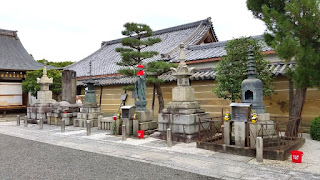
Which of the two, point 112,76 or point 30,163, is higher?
point 112,76

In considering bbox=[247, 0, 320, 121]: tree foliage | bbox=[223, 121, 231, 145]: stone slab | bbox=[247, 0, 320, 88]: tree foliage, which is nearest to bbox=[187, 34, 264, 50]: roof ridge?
bbox=[247, 0, 320, 121]: tree foliage

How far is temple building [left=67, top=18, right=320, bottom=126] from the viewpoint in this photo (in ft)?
42.7

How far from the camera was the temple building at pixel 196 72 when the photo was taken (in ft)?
42.7

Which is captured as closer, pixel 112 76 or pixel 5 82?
pixel 112 76

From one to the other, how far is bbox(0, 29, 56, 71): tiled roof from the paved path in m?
15.7

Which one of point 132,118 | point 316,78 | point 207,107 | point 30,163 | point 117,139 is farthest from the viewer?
point 207,107

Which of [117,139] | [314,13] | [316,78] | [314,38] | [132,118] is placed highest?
[314,13]

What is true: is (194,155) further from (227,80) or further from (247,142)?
(227,80)

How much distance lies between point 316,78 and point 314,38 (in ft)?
4.74

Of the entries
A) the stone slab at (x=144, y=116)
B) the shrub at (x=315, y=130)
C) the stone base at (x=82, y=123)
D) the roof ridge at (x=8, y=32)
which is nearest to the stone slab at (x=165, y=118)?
the stone slab at (x=144, y=116)

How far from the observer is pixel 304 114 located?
491 inches

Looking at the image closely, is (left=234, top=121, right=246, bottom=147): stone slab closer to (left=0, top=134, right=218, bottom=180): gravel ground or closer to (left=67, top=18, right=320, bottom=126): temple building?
(left=0, top=134, right=218, bottom=180): gravel ground

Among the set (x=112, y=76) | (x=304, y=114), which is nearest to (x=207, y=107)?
(x=304, y=114)

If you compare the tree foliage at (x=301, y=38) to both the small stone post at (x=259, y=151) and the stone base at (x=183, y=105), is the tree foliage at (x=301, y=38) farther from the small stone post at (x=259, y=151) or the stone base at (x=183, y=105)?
the stone base at (x=183, y=105)
